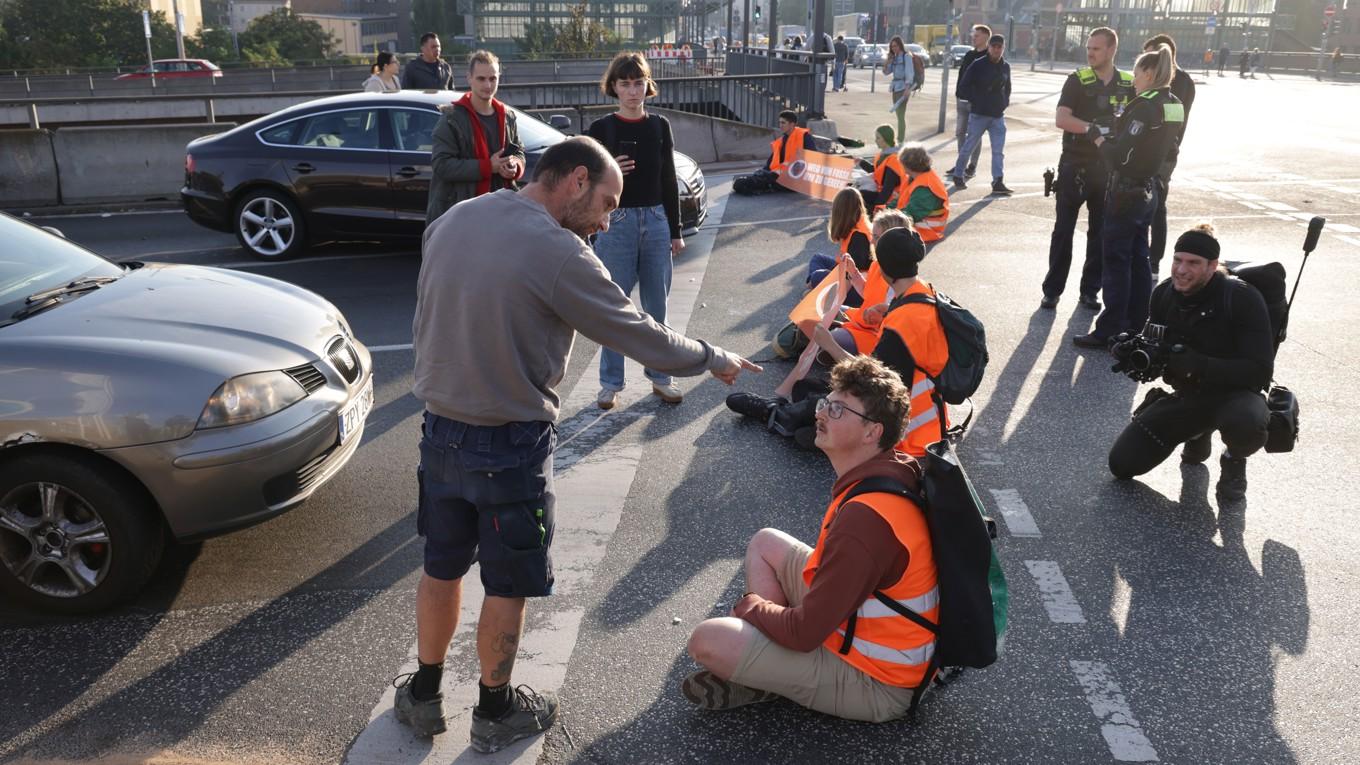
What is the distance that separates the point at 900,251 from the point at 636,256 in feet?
6.66

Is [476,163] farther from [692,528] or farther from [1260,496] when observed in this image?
[1260,496]

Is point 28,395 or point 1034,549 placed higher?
point 28,395

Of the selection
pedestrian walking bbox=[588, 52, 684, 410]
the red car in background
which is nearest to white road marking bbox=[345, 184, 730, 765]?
pedestrian walking bbox=[588, 52, 684, 410]

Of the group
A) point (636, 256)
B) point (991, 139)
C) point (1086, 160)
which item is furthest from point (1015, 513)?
point (991, 139)

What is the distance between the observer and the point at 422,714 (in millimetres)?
3250

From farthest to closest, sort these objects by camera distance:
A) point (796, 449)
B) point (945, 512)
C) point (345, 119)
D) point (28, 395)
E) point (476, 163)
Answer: point (345, 119), point (476, 163), point (796, 449), point (28, 395), point (945, 512)

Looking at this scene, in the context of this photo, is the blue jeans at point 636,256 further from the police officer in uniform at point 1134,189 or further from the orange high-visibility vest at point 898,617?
the orange high-visibility vest at point 898,617

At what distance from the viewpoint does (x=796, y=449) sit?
566cm

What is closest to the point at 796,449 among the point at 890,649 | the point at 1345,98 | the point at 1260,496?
the point at 1260,496

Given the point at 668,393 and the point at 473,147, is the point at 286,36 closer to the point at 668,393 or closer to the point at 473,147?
the point at 473,147

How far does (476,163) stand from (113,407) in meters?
3.00

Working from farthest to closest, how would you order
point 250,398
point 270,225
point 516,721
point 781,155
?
point 781,155, point 270,225, point 250,398, point 516,721

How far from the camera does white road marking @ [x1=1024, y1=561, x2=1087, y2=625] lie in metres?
4.01

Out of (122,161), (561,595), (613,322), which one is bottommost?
(561,595)
